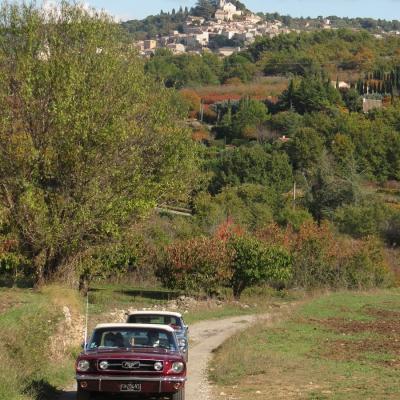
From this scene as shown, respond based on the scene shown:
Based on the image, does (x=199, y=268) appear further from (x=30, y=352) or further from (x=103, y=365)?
(x=103, y=365)

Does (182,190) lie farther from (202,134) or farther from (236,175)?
(202,134)

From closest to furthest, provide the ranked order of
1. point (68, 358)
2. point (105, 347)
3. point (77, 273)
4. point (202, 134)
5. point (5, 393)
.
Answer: point (5, 393)
point (105, 347)
point (68, 358)
point (77, 273)
point (202, 134)

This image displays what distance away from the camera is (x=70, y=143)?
28281 millimetres

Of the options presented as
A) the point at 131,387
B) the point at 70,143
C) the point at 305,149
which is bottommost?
the point at 305,149

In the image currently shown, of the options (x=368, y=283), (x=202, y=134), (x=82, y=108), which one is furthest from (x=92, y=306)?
(x=202, y=134)

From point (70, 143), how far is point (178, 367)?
15178 millimetres

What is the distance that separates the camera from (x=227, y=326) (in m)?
35.1

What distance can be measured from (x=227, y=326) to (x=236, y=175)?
62.9 m

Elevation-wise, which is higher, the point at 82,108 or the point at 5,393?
the point at 82,108

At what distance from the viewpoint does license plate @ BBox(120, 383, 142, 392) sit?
1395 cm

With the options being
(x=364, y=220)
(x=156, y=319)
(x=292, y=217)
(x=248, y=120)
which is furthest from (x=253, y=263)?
(x=248, y=120)

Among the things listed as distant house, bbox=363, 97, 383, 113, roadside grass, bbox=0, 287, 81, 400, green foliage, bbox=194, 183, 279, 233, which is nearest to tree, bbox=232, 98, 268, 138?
distant house, bbox=363, 97, 383, 113

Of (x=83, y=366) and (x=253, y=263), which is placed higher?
(x=83, y=366)

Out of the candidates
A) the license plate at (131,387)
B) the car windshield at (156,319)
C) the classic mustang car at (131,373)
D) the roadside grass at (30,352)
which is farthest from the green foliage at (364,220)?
the license plate at (131,387)
